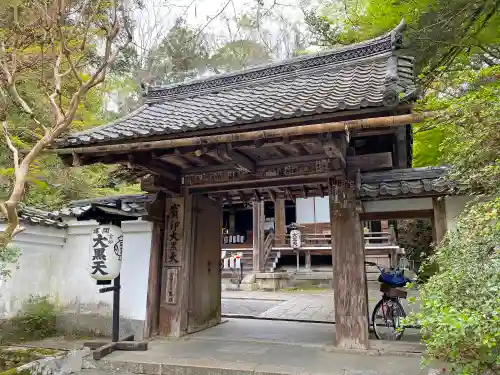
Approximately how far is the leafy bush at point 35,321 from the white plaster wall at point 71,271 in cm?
16

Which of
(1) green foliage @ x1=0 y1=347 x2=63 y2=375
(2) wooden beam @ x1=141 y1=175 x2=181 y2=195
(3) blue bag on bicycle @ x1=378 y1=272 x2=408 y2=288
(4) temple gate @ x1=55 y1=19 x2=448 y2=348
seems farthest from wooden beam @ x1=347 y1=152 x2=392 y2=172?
(1) green foliage @ x1=0 y1=347 x2=63 y2=375

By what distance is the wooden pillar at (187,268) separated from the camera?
7.04 meters

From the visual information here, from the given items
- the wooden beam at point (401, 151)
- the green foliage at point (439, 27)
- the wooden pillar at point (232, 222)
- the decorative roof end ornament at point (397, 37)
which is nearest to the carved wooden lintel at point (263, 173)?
the wooden beam at point (401, 151)

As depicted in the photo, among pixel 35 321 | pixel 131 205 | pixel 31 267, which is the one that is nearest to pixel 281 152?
pixel 131 205

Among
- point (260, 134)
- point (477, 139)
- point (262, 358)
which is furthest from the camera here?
point (262, 358)

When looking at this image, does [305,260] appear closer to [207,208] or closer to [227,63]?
[227,63]

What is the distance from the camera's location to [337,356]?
5.63 m

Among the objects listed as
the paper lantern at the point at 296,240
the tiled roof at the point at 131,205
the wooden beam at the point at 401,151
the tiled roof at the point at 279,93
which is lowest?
the paper lantern at the point at 296,240

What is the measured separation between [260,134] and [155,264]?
3697 mm

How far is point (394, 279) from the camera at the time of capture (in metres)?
7.04

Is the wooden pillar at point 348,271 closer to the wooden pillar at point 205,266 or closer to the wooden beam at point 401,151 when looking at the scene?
the wooden beam at point 401,151

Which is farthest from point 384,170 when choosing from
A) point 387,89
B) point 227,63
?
point 227,63

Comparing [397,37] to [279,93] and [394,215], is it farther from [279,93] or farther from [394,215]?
[394,215]

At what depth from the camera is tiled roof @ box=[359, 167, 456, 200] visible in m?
5.85
